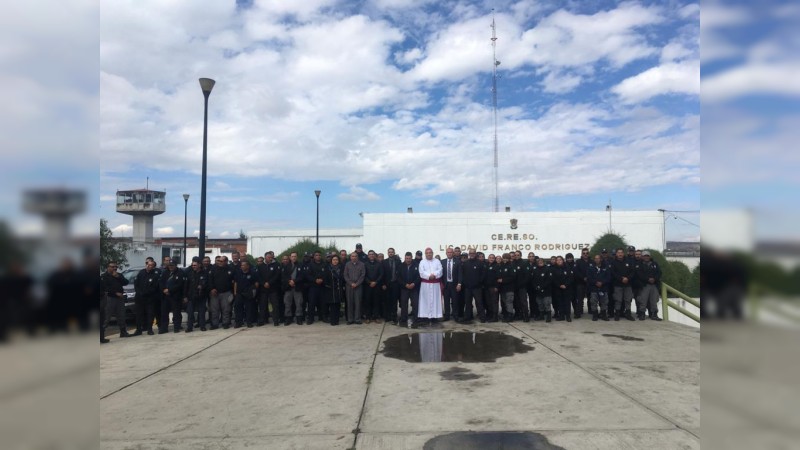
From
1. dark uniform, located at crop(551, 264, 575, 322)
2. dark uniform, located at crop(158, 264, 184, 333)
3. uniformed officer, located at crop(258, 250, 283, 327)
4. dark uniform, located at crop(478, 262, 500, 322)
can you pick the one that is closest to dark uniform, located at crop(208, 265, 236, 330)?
dark uniform, located at crop(158, 264, 184, 333)

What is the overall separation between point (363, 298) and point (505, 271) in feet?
11.3

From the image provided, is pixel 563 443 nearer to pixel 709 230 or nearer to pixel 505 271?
pixel 709 230

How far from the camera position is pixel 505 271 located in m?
11.4

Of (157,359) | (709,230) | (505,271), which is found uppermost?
(709,230)

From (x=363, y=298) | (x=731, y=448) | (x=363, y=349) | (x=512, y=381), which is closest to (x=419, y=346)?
(x=363, y=349)

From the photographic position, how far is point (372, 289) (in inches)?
454

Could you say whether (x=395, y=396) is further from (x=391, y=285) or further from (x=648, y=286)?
(x=648, y=286)

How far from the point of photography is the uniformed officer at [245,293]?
438 inches

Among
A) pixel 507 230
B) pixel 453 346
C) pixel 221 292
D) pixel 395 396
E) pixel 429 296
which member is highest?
pixel 507 230

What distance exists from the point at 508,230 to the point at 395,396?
3557 cm

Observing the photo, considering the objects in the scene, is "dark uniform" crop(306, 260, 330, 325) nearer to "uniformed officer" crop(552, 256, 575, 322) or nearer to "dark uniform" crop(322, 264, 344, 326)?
"dark uniform" crop(322, 264, 344, 326)

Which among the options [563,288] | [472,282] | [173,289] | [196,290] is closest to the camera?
[173,289]

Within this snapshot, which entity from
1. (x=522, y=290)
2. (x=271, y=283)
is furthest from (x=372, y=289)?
(x=522, y=290)

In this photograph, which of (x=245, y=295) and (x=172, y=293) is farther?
(x=245, y=295)
